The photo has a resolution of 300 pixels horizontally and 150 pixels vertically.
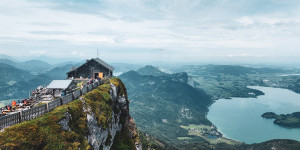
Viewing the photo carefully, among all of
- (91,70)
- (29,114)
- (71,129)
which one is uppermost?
(91,70)

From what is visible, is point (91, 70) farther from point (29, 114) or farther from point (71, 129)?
point (29, 114)

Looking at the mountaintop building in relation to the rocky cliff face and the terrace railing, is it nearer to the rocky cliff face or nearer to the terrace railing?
the rocky cliff face

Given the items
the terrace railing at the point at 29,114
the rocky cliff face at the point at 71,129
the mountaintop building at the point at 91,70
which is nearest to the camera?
the rocky cliff face at the point at 71,129

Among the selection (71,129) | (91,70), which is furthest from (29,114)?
(91,70)

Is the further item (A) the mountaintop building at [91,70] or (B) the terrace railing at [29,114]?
(A) the mountaintop building at [91,70]

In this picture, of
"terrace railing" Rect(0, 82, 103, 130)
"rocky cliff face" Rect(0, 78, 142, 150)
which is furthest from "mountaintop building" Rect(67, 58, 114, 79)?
"terrace railing" Rect(0, 82, 103, 130)

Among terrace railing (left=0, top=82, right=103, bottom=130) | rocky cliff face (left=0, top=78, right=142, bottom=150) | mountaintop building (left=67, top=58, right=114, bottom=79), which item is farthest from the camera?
mountaintop building (left=67, top=58, right=114, bottom=79)

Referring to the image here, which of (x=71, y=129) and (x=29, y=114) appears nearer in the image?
(x=29, y=114)

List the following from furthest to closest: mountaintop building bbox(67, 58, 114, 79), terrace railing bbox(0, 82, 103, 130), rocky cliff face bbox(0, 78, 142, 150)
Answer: mountaintop building bbox(67, 58, 114, 79), terrace railing bbox(0, 82, 103, 130), rocky cliff face bbox(0, 78, 142, 150)

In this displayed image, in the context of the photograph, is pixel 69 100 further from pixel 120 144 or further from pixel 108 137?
pixel 120 144

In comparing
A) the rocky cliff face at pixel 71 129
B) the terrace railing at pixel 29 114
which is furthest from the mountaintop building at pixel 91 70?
the terrace railing at pixel 29 114

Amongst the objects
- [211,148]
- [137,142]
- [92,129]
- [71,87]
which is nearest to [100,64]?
[71,87]

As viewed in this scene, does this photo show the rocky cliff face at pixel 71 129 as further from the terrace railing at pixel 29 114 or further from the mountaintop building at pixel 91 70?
the mountaintop building at pixel 91 70

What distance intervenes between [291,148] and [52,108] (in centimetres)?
22851
